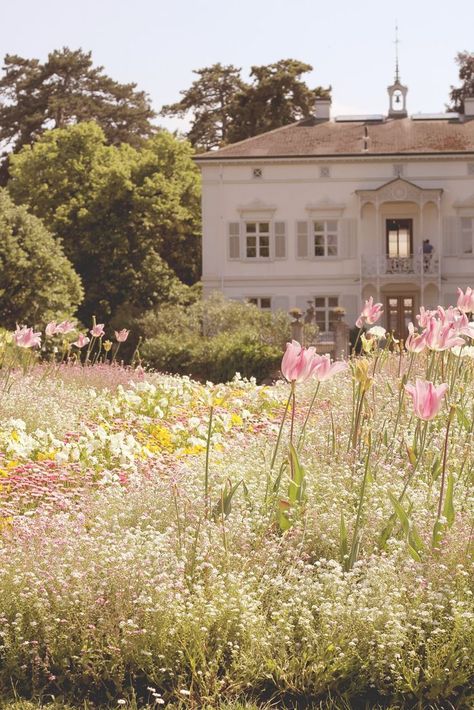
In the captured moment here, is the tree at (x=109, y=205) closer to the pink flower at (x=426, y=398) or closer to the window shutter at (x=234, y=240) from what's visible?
the window shutter at (x=234, y=240)

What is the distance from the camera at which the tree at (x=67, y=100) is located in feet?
138

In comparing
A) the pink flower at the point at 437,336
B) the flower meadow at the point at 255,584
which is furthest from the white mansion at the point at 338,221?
the pink flower at the point at 437,336

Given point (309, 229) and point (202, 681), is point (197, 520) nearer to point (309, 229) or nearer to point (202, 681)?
point (202, 681)

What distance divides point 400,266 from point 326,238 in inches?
96.9

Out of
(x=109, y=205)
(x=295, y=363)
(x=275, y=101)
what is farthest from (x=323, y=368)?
(x=275, y=101)

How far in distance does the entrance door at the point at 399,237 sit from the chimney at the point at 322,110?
4345mm

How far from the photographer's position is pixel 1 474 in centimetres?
712

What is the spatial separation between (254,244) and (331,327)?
12.0 feet

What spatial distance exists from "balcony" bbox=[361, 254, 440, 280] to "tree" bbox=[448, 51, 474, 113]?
11.0m

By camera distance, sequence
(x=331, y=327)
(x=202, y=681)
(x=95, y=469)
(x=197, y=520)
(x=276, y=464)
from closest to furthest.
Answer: (x=202, y=681) < (x=197, y=520) < (x=276, y=464) < (x=95, y=469) < (x=331, y=327)

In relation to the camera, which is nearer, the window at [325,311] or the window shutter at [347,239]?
the window at [325,311]

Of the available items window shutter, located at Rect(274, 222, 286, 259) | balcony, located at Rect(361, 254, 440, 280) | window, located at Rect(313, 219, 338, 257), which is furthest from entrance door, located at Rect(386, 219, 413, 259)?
window shutter, located at Rect(274, 222, 286, 259)

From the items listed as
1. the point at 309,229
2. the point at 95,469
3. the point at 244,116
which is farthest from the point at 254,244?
the point at 95,469

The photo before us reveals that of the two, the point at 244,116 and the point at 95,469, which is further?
the point at 244,116
